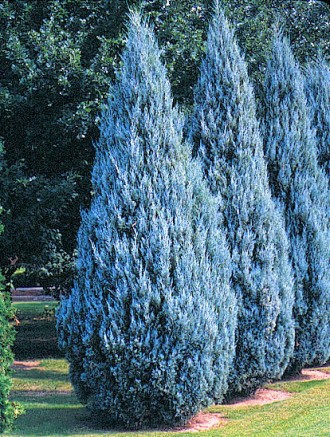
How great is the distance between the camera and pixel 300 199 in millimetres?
10438

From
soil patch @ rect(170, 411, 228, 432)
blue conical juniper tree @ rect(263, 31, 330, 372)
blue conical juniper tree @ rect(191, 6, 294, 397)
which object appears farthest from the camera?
blue conical juniper tree @ rect(263, 31, 330, 372)

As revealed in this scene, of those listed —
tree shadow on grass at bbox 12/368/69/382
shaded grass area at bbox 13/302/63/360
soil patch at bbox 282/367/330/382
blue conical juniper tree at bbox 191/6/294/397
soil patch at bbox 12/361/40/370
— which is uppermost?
blue conical juniper tree at bbox 191/6/294/397

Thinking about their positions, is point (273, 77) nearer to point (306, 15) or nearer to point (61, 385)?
point (61, 385)

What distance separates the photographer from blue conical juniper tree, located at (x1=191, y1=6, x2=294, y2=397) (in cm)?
871

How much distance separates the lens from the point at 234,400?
8922 millimetres

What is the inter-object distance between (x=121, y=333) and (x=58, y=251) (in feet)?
18.5

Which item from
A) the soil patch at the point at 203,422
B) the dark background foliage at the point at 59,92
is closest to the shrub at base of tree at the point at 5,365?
the soil patch at the point at 203,422

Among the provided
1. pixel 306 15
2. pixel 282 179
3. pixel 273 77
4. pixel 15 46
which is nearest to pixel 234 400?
pixel 282 179

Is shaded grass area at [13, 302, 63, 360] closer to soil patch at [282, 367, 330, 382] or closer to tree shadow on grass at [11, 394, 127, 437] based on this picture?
tree shadow on grass at [11, 394, 127, 437]

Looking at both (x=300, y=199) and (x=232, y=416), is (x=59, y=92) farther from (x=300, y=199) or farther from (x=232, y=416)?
(x=232, y=416)

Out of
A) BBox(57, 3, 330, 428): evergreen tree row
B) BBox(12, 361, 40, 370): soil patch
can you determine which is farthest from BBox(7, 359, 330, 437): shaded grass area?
BBox(12, 361, 40, 370): soil patch

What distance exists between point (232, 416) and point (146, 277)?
2.22m

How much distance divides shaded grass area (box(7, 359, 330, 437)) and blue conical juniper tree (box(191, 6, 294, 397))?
2.14 ft

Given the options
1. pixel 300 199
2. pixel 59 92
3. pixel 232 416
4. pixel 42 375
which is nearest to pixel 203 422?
pixel 232 416
